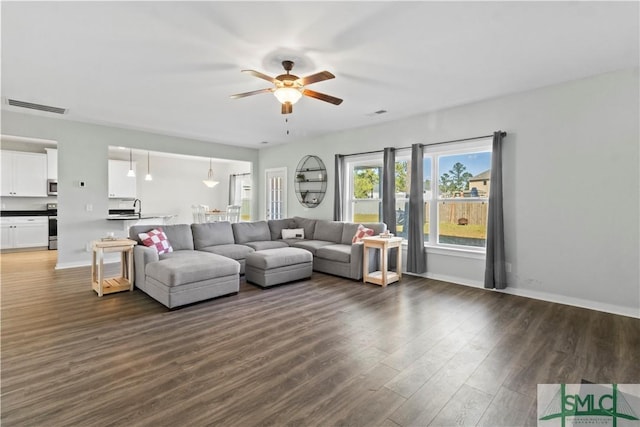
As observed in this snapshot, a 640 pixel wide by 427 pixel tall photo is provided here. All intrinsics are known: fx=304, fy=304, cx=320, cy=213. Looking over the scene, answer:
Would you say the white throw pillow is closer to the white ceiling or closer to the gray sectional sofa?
the gray sectional sofa

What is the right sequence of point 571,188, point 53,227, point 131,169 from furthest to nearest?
point 131,169
point 53,227
point 571,188

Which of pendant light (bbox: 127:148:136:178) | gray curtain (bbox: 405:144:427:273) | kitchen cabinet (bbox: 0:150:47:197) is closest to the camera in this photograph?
gray curtain (bbox: 405:144:427:273)

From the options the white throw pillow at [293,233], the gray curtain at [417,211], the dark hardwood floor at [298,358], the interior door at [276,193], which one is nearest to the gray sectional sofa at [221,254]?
the white throw pillow at [293,233]

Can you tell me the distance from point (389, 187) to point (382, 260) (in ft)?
4.84

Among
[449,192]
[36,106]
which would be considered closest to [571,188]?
[449,192]

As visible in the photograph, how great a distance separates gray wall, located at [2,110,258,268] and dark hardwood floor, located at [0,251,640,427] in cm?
186

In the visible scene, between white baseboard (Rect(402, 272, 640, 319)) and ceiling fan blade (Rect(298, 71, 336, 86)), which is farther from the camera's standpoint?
white baseboard (Rect(402, 272, 640, 319))

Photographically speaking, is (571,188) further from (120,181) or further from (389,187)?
(120,181)

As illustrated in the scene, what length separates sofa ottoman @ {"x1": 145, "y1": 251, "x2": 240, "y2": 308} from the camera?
11.4 ft

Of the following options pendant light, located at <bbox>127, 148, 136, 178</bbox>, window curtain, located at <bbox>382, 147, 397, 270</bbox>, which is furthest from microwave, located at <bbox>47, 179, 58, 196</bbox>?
window curtain, located at <bbox>382, 147, 397, 270</bbox>

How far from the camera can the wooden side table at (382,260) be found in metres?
4.57

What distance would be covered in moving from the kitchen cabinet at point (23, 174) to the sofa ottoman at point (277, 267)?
260 inches

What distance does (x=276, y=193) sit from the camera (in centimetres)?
808

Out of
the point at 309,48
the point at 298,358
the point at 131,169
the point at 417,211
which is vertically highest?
the point at 309,48
